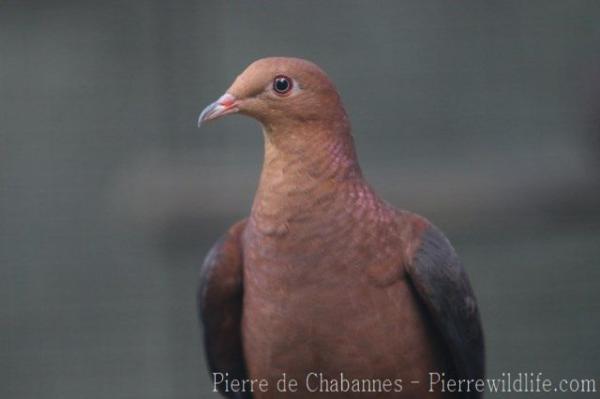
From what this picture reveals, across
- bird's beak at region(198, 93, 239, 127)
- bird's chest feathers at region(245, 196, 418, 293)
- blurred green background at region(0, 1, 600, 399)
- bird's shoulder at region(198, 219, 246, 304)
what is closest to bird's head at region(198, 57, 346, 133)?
bird's beak at region(198, 93, 239, 127)

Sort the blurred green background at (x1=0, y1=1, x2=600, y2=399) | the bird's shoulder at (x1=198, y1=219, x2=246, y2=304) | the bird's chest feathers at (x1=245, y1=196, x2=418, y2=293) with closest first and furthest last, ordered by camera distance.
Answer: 1. the bird's chest feathers at (x1=245, y1=196, x2=418, y2=293)
2. the bird's shoulder at (x1=198, y1=219, x2=246, y2=304)
3. the blurred green background at (x1=0, y1=1, x2=600, y2=399)

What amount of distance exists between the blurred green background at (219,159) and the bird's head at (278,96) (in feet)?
3.55

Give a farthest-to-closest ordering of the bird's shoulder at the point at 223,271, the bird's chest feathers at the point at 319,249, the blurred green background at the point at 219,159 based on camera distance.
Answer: the blurred green background at the point at 219,159
the bird's shoulder at the point at 223,271
the bird's chest feathers at the point at 319,249

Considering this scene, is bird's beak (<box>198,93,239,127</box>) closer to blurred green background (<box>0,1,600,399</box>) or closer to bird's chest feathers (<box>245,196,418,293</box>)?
bird's chest feathers (<box>245,196,418,293</box>)

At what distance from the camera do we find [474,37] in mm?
3375

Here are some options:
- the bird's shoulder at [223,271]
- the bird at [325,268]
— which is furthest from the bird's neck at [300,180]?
the bird's shoulder at [223,271]

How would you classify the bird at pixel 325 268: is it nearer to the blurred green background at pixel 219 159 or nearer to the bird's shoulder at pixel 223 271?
the bird's shoulder at pixel 223 271

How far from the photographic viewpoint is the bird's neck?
84.7 inches

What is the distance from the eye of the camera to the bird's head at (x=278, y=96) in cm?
215

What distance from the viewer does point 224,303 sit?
231 cm

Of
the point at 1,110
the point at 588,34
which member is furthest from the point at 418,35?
the point at 1,110

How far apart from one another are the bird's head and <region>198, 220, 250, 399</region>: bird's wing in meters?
0.27

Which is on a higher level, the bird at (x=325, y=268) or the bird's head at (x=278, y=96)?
the bird's head at (x=278, y=96)

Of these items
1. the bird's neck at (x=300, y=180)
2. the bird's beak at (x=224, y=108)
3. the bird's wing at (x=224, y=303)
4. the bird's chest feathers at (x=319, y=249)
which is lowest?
the bird's wing at (x=224, y=303)
